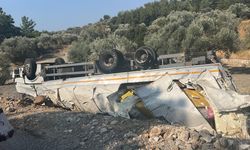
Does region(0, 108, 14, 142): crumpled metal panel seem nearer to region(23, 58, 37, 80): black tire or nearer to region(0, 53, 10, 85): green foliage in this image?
region(23, 58, 37, 80): black tire

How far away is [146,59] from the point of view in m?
13.7

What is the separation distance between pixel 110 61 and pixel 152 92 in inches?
131

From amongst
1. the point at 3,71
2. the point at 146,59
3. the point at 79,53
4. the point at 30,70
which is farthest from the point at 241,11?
the point at 146,59

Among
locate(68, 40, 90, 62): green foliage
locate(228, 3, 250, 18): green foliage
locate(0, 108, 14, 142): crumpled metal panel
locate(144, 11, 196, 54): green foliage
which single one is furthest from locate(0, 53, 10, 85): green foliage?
locate(228, 3, 250, 18): green foliage

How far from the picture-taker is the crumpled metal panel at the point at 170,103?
10.3 meters

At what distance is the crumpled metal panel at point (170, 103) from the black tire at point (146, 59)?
2451 millimetres

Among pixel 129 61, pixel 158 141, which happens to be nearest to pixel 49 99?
pixel 129 61

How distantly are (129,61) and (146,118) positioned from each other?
146 inches

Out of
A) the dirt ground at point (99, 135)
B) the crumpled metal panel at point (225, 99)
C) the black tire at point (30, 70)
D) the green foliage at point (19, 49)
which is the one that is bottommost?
the dirt ground at point (99, 135)

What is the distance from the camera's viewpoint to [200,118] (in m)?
10.2

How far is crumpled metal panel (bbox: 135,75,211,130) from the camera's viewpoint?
33.7 ft

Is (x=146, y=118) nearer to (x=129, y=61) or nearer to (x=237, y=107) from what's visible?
(x=237, y=107)

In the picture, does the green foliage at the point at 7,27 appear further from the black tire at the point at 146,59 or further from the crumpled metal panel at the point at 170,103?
the crumpled metal panel at the point at 170,103

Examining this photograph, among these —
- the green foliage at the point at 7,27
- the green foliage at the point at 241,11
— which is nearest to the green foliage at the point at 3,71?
the green foliage at the point at 7,27
